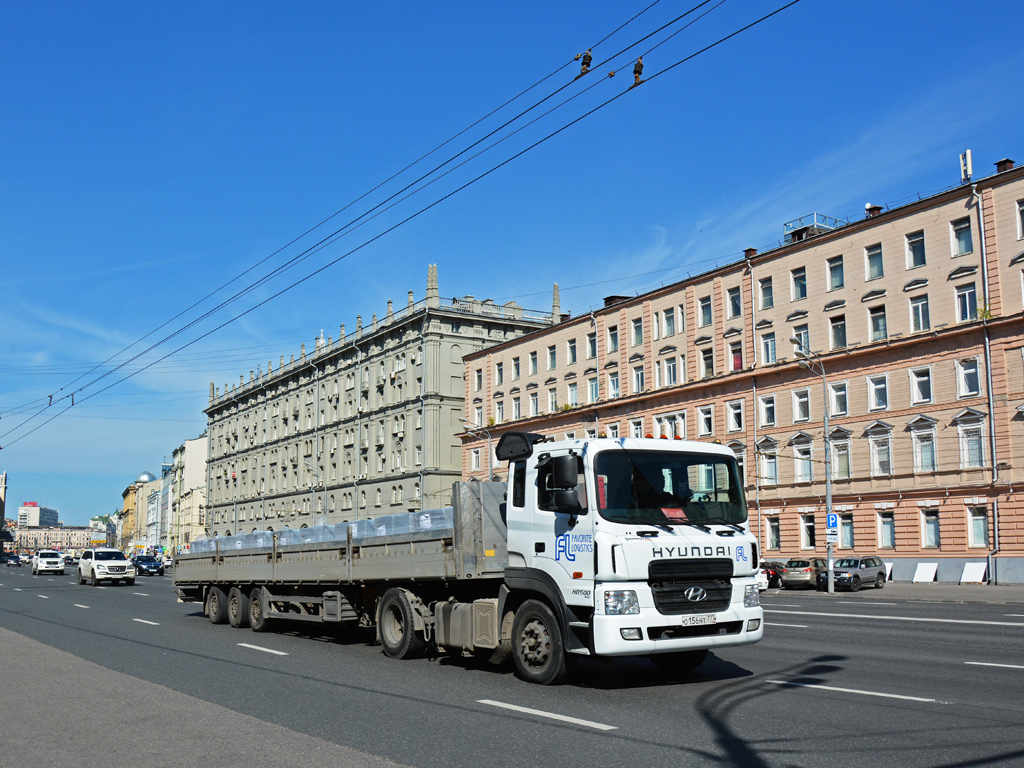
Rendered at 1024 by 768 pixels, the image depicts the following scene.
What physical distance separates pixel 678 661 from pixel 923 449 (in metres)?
34.7

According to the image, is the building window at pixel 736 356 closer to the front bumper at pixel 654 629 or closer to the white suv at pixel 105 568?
the white suv at pixel 105 568

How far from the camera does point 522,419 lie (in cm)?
6681

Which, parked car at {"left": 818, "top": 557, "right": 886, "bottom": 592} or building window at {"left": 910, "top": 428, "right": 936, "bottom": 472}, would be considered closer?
parked car at {"left": 818, "top": 557, "right": 886, "bottom": 592}

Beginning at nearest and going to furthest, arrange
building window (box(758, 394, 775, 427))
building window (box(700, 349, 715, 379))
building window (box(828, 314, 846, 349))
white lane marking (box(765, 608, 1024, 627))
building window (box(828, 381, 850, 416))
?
white lane marking (box(765, 608, 1024, 627))
building window (box(828, 381, 850, 416))
building window (box(828, 314, 846, 349))
building window (box(758, 394, 775, 427))
building window (box(700, 349, 715, 379))

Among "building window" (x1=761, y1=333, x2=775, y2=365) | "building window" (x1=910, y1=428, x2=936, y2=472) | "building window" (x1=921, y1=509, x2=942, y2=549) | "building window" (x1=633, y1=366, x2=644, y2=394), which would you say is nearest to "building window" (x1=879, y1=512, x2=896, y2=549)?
"building window" (x1=921, y1=509, x2=942, y2=549)

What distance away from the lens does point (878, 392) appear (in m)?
44.4

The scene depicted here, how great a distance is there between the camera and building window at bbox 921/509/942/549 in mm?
41656

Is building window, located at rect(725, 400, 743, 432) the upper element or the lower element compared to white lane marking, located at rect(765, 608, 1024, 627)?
upper

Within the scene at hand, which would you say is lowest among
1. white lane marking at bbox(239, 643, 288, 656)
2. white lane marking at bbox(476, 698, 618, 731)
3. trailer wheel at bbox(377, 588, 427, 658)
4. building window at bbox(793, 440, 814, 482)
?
white lane marking at bbox(239, 643, 288, 656)

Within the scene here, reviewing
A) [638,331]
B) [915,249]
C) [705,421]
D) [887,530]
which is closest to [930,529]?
[887,530]

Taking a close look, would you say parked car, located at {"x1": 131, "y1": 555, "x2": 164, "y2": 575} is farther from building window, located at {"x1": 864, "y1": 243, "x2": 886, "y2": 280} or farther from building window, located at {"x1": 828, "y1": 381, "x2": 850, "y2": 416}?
building window, located at {"x1": 864, "y1": 243, "x2": 886, "y2": 280}

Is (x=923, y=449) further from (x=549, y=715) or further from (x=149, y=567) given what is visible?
(x=149, y=567)

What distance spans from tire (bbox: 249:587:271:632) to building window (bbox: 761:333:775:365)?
36.0 m

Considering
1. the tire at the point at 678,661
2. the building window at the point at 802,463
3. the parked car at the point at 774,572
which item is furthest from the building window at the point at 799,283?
the tire at the point at 678,661
